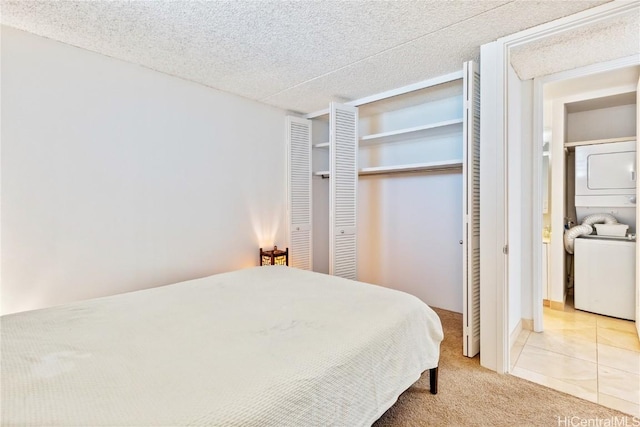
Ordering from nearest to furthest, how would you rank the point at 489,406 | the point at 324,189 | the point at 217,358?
the point at 217,358, the point at 489,406, the point at 324,189

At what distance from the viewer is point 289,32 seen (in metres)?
2.10

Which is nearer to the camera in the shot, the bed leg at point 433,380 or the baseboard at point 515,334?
the bed leg at point 433,380

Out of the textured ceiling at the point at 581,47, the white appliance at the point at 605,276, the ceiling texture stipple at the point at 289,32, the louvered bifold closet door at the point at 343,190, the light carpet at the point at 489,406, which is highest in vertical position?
the ceiling texture stipple at the point at 289,32

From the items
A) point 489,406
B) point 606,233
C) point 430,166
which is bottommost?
point 489,406

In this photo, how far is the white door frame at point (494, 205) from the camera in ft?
7.11

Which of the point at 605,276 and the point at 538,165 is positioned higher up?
the point at 538,165

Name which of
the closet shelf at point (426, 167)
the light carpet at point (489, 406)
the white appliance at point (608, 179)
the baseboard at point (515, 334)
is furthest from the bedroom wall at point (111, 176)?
the white appliance at point (608, 179)

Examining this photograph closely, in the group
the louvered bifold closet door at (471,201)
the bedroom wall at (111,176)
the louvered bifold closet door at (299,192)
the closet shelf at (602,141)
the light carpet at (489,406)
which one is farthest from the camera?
the louvered bifold closet door at (299,192)

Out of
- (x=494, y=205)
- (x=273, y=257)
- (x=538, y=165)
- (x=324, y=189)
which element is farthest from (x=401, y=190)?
(x=273, y=257)

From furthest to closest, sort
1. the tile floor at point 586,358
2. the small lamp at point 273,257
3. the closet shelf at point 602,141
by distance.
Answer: the small lamp at point 273,257 → the closet shelf at point 602,141 → the tile floor at point 586,358

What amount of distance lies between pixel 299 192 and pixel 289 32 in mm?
2017

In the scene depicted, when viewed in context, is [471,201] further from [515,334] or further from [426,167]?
[515,334]

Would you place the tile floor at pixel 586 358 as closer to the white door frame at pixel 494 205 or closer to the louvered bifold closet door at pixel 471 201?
the white door frame at pixel 494 205

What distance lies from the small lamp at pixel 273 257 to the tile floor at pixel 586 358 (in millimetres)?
2306
